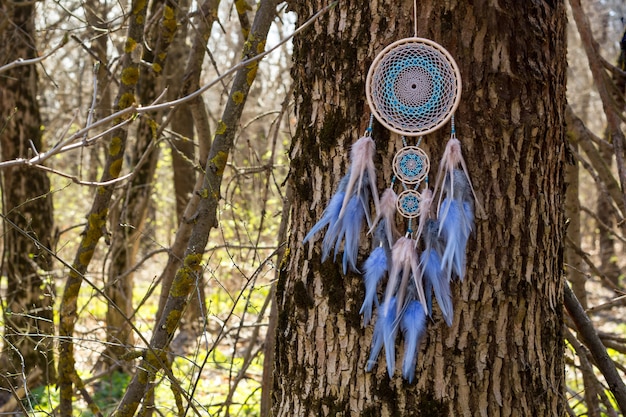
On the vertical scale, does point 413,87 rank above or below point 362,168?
above

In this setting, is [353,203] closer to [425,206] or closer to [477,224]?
[425,206]

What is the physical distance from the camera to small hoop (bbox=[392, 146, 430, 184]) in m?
1.52

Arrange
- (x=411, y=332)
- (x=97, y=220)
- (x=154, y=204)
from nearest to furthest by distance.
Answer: (x=411, y=332), (x=97, y=220), (x=154, y=204)

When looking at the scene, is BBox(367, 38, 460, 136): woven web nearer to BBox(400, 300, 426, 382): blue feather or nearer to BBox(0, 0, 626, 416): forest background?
BBox(0, 0, 626, 416): forest background

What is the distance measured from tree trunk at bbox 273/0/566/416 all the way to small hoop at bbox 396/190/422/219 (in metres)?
0.06

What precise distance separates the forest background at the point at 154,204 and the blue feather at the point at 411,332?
0.59 metres

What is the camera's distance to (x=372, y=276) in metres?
1.52

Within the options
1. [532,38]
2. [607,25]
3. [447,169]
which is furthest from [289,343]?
[607,25]

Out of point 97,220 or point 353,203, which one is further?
point 97,220

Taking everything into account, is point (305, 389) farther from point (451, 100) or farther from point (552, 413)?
point (451, 100)

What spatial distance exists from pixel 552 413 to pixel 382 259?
1.87 ft

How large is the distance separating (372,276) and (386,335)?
5.3 inches

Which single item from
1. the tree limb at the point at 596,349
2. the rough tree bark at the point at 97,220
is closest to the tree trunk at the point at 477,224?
the tree limb at the point at 596,349

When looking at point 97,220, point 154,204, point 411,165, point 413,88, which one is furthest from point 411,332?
point 154,204
